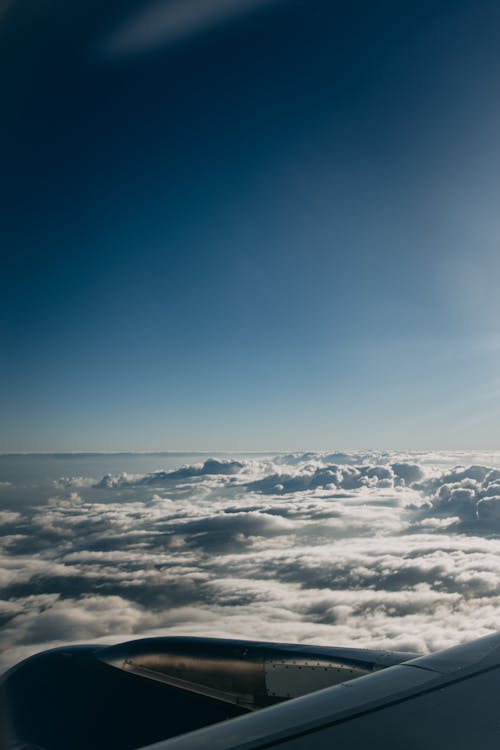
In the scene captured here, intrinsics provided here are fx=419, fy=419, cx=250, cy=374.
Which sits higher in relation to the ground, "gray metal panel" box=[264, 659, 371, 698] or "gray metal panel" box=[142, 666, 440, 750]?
"gray metal panel" box=[142, 666, 440, 750]

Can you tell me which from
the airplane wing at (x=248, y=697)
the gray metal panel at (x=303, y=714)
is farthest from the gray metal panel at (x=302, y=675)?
the gray metal panel at (x=303, y=714)

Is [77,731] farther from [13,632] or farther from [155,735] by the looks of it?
[13,632]

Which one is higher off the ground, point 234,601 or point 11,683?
→ point 11,683

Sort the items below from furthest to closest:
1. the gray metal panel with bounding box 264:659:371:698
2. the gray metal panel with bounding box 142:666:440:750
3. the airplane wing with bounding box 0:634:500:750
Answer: the gray metal panel with bounding box 264:659:371:698 → the airplane wing with bounding box 0:634:500:750 → the gray metal panel with bounding box 142:666:440:750

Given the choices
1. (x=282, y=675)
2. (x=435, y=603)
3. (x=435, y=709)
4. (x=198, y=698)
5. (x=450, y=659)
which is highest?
(x=435, y=709)

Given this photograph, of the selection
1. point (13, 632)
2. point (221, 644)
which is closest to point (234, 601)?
point (13, 632)

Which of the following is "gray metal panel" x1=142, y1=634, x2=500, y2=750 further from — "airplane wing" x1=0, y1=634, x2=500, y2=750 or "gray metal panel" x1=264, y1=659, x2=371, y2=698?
"gray metal panel" x1=264, y1=659, x2=371, y2=698

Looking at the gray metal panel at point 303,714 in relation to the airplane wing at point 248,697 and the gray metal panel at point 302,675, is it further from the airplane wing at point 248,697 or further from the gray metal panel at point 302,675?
the gray metal panel at point 302,675

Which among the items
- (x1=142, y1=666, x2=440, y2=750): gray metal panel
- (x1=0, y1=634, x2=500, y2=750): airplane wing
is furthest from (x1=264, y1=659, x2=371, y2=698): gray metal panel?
(x1=142, y1=666, x2=440, y2=750): gray metal panel
